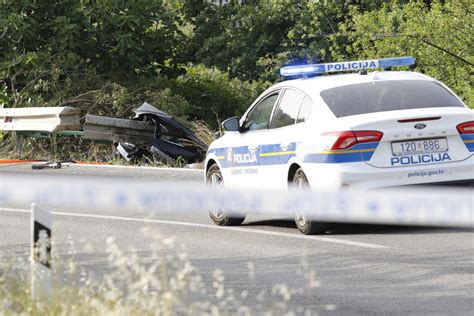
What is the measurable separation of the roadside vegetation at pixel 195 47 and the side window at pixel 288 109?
10.3 metres

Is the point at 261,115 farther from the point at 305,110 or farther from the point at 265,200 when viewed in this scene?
the point at 265,200

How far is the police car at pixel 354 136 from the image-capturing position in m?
11.4

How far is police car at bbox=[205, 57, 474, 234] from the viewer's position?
11.4 metres

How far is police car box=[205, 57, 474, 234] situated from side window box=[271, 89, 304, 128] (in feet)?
0.04

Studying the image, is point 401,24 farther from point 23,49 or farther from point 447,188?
point 447,188

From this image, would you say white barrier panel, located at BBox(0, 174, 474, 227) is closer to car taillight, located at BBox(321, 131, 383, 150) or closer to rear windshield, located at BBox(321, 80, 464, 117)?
car taillight, located at BBox(321, 131, 383, 150)

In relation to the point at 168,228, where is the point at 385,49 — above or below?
above

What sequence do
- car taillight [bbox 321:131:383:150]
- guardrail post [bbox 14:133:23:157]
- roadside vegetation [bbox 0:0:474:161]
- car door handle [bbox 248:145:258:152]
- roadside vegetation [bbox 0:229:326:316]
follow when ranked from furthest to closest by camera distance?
roadside vegetation [bbox 0:0:474:161]
guardrail post [bbox 14:133:23:157]
car door handle [bbox 248:145:258:152]
car taillight [bbox 321:131:383:150]
roadside vegetation [bbox 0:229:326:316]

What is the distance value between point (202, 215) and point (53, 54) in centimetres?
1209

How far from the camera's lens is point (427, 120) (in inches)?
451

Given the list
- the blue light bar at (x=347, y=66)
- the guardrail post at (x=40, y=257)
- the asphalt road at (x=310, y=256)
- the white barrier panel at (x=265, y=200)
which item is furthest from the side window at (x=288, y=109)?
the guardrail post at (x=40, y=257)

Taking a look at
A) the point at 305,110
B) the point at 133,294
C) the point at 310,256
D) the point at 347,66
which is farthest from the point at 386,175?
the point at 133,294

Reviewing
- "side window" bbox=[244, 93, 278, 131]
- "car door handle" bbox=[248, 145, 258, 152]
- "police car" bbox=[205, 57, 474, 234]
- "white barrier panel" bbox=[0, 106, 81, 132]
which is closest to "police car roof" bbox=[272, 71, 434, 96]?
"police car" bbox=[205, 57, 474, 234]

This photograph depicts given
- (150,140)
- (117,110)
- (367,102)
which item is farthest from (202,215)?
(117,110)
